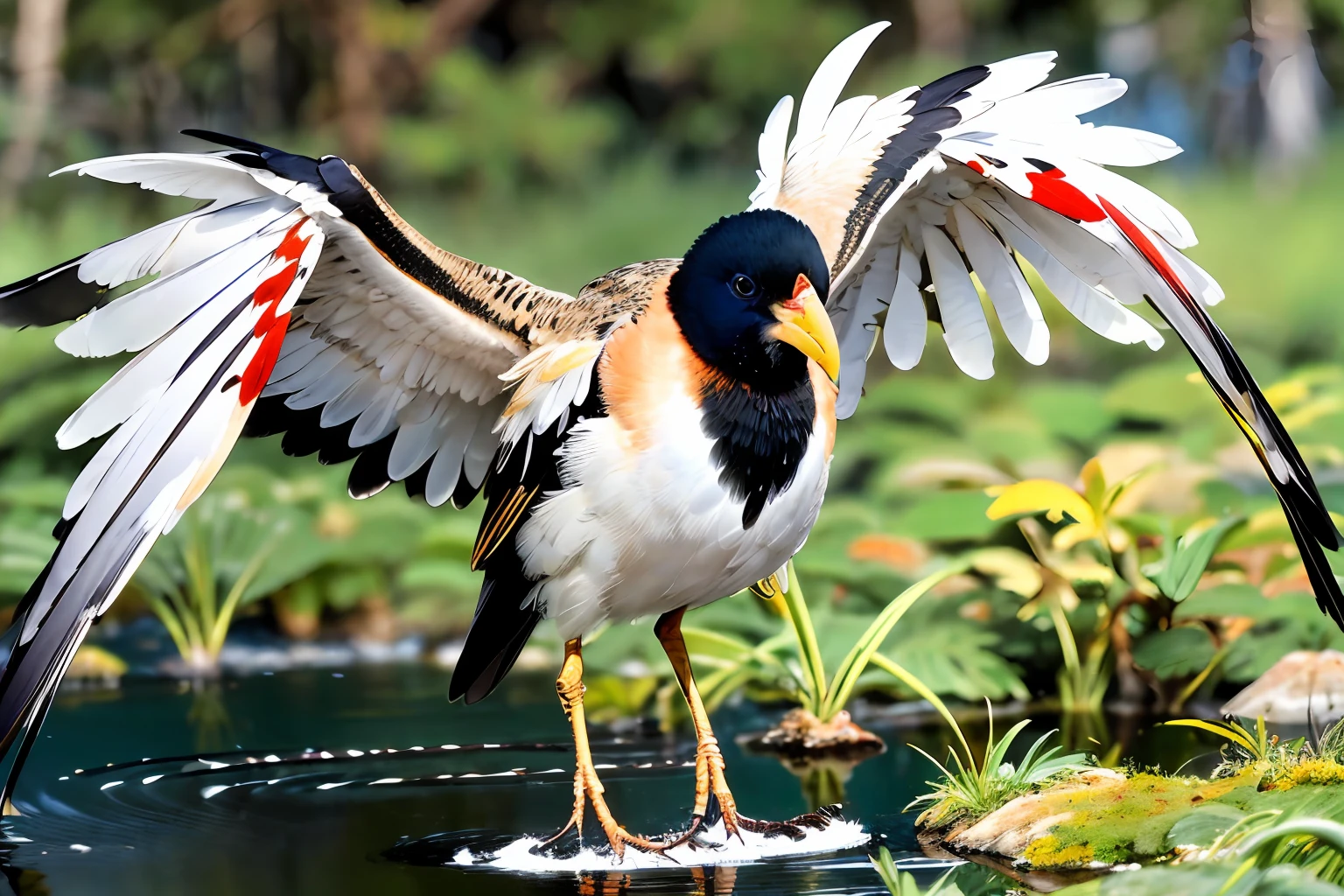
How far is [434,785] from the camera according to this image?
11.7 feet

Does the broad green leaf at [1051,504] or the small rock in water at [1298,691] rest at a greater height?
the broad green leaf at [1051,504]

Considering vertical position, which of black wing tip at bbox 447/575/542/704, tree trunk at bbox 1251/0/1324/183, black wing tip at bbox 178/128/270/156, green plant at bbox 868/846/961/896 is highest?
tree trunk at bbox 1251/0/1324/183

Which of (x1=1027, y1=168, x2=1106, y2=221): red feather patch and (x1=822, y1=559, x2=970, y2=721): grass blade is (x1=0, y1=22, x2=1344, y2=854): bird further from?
(x1=822, y1=559, x2=970, y2=721): grass blade

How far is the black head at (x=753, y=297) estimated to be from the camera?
2703 mm

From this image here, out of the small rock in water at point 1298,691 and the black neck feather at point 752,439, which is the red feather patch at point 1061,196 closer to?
the black neck feather at point 752,439

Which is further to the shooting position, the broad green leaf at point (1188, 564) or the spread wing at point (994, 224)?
the broad green leaf at point (1188, 564)

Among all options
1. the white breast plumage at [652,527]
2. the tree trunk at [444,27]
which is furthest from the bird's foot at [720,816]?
the tree trunk at [444,27]

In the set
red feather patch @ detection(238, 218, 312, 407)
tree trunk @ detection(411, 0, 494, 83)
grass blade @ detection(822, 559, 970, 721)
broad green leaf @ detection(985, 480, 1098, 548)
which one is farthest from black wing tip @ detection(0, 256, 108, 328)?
tree trunk @ detection(411, 0, 494, 83)

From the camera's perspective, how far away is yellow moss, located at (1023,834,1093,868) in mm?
2834

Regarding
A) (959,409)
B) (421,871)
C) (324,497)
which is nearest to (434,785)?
(421,871)

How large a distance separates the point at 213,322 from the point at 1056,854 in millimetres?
1849

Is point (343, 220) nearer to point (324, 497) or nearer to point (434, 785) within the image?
point (434, 785)

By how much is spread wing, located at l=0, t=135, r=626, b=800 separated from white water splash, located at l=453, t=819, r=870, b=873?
0.83 m

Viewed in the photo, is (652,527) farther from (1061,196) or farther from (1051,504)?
(1051,504)
